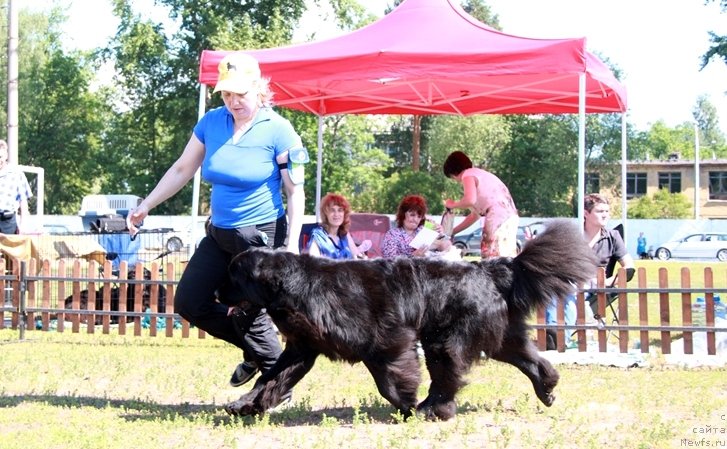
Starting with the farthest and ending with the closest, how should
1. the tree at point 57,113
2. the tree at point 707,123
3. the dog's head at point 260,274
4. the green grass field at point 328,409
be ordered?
the tree at point 707,123 < the tree at point 57,113 < the dog's head at point 260,274 < the green grass field at point 328,409

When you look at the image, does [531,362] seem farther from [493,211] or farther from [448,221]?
[448,221]

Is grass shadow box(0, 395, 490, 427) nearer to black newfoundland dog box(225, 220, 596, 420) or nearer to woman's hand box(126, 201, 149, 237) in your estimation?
black newfoundland dog box(225, 220, 596, 420)

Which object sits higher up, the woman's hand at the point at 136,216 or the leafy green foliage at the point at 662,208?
the leafy green foliage at the point at 662,208

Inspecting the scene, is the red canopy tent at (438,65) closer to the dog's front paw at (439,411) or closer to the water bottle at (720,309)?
the water bottle at (720,309)

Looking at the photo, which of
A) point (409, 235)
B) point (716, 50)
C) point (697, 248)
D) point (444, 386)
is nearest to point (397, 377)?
point (444, 386)

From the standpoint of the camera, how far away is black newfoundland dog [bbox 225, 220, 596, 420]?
13.4ft

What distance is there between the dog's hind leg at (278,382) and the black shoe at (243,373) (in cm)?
47

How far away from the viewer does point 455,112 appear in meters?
10.4

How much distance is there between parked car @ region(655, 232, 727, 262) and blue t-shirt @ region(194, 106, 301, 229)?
30.7m

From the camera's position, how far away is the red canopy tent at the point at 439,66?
7055mm

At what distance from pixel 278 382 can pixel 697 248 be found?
31019mm

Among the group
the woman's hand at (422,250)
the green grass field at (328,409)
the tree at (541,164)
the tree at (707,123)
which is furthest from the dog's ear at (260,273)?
the tree at (707,123)

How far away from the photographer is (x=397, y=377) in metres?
4.10

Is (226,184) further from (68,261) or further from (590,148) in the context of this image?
(590,148)
